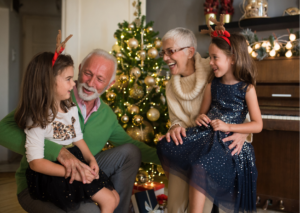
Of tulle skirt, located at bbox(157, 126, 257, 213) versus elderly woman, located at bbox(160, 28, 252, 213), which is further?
elderly woman, located at bbox(160, 28, 252, 213)

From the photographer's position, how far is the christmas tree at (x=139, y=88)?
277 centimetres

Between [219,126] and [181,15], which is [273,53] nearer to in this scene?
[219,126]

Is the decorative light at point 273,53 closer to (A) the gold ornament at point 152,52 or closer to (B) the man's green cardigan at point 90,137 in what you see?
(A) the gold ornament at point 152,52

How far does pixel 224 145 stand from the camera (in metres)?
1.44

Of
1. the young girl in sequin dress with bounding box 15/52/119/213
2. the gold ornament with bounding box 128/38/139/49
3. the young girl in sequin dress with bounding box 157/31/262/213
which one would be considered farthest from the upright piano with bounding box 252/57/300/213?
the young girl in sequin dress with bounding box 15/52/119/213

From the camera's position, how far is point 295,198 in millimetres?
2482

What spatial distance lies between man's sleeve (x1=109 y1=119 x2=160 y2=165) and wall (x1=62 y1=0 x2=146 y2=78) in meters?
1.92

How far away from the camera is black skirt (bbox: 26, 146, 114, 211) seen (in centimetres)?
137

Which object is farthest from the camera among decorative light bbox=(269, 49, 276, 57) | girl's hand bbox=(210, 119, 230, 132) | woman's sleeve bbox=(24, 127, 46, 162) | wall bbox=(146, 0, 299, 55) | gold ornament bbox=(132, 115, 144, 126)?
wall bbox=(146, 0, 299, 55)

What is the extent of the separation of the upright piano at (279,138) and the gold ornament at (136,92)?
3.59ft

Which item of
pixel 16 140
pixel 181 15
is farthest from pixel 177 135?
pixel 181 15

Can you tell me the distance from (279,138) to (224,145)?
133 centimetres

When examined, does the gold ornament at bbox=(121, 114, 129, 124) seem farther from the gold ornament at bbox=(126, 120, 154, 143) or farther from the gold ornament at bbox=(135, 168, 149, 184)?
the gold ornament at bbox=(135, 168, 149, 184)

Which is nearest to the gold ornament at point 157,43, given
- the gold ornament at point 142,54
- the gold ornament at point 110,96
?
the gold ornament at point 142,54
